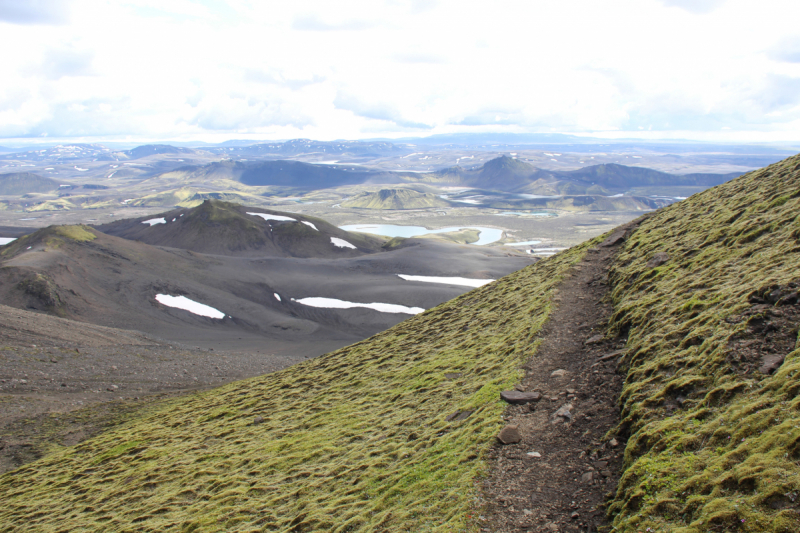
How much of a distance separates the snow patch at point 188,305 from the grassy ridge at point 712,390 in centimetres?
6506

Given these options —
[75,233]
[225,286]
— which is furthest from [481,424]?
[75,233]

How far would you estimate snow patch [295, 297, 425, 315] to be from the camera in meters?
78.7

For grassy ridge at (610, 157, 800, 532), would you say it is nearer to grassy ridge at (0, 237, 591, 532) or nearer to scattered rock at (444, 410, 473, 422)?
grassy ridge at (0, 237, 591, 532)

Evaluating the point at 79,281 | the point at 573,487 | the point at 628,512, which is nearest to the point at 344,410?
the point at 573,487

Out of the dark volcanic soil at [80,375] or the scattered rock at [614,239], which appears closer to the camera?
the dark volcanic soil at [80,375]

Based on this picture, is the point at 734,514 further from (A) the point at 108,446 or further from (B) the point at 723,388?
(A) the point at 108,446

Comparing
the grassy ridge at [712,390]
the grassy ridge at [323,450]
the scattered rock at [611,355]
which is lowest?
the grassy ridge at [323,450]

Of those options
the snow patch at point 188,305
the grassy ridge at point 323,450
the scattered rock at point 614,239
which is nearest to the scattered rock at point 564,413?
the grassy ridge at point 323,450

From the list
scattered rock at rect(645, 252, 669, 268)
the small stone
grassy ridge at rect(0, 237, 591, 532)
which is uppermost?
scattered rock at rect(645, 252, 669, 268)

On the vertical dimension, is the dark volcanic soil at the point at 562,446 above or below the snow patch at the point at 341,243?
above

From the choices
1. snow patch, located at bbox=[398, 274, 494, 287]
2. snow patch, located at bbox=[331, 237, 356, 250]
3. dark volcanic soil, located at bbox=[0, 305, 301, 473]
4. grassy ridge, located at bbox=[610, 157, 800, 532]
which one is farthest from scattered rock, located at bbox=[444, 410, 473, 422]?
snow patch, located at bbox=[331, 237, 356, 250]

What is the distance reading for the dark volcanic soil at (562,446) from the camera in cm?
943

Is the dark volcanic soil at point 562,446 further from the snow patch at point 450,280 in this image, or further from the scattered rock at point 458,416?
the snow patch at point 450,280

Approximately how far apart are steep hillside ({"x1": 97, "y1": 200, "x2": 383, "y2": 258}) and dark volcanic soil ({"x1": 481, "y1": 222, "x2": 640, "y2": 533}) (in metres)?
125
